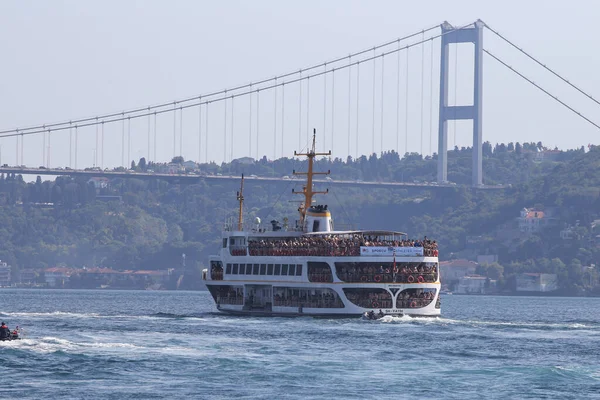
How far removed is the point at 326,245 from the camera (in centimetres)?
9350

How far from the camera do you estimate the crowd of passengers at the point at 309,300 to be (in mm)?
93062

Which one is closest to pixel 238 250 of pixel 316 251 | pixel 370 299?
pixel 316 251

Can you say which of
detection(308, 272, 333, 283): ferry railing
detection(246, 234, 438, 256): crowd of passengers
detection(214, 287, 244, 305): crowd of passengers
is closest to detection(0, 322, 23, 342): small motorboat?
detection(308, 272, 333, 283): ferry railing

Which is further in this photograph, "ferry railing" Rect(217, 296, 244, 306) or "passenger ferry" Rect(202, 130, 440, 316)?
"ferry railing" Rect(217, 296, 244, 306)

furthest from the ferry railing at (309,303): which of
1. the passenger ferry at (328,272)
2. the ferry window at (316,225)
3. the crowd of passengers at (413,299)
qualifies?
the ferry window at (316,225)

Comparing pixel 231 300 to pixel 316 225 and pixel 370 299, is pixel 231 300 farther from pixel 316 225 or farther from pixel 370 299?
pixel 370 299

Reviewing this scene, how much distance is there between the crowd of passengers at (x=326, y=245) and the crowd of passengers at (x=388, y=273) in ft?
2.90

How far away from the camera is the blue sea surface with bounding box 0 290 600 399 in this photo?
197 ft

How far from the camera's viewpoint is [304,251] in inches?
3730

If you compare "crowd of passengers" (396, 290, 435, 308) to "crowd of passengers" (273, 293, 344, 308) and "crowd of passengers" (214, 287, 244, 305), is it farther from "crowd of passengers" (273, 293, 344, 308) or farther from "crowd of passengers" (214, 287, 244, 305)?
"crowd of passengers" (214, 287, 244, 305)

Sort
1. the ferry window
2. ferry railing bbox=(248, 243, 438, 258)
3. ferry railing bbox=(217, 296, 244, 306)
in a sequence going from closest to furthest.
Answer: ferry railing bbox=(248, 243, 438, 258) < the ferry window < ferry railing bbox=(217, 296, 244, 306)

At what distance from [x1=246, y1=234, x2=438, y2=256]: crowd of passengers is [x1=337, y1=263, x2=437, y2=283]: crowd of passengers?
884 mm

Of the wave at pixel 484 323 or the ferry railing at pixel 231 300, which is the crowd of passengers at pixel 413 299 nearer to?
the wave at pixel 484 323

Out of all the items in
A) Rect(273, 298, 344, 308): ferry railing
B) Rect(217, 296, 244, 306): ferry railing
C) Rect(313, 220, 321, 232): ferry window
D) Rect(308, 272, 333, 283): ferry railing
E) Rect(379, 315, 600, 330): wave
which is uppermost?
Rect(313, 220, 321, 232): ferry window
